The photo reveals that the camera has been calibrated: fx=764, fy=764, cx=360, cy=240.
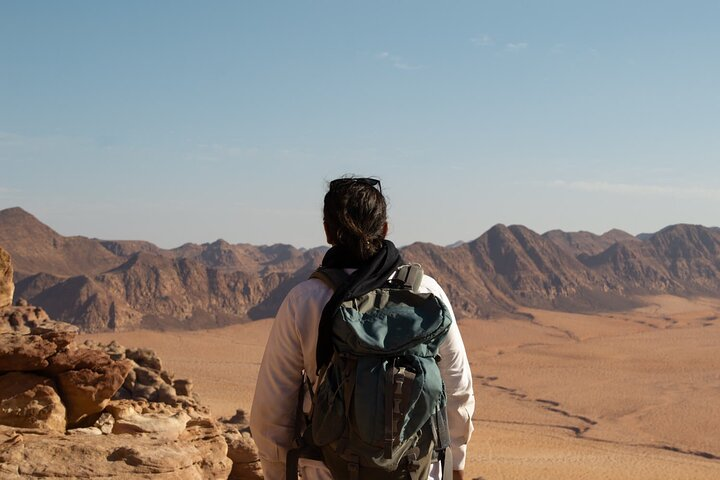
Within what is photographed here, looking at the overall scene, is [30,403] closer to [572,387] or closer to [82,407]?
[82,407]

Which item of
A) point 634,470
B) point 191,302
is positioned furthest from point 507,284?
point 634,470

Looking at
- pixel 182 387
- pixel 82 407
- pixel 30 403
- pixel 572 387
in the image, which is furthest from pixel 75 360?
pixel 572 387

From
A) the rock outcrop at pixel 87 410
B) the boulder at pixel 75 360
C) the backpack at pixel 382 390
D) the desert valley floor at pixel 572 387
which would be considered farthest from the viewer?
the desert valley floor at pixel 572 387

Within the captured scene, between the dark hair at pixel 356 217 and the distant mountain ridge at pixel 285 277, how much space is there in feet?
157

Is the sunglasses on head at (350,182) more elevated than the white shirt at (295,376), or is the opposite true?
the sunglasses on head at (350,182)

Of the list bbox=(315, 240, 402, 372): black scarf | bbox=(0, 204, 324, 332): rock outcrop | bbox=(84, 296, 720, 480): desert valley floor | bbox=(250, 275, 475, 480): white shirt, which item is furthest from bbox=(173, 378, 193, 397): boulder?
bbox=(0, 204, 324, 332): rock outcrop

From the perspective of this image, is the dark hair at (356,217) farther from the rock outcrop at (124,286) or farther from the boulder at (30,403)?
the rock outcrop at (124,286)

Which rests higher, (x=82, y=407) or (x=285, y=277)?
(x=82, y=407)

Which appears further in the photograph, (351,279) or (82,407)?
(82,407)

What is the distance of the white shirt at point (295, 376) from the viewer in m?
2.57

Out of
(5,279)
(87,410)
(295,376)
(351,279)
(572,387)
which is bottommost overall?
(572,387)

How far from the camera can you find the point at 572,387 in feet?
122

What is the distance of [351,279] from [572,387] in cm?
3684

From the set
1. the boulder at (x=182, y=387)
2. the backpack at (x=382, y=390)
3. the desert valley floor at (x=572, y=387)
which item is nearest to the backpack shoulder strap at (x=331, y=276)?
the backpack at (x=382, y=390)
